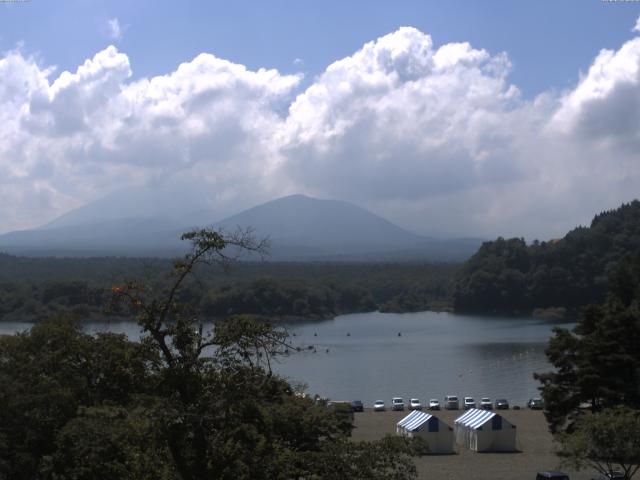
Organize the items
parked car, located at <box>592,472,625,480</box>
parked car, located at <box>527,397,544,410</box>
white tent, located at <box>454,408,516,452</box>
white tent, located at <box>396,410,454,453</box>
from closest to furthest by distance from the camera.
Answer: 1. parked car, located at <box>592,472,625,480</box>
2. white tent, located at <box>396,410,454,453</box>
3. white tent, located at <box>454,408,516,452</box>
4. parked car, located at <box>527,397,544,410</box>

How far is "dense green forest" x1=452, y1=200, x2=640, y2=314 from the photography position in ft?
149

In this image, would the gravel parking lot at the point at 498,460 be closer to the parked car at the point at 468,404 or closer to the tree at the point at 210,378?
the parked car at the point at 468,404

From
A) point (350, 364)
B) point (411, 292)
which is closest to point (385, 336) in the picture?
point (350, 364)

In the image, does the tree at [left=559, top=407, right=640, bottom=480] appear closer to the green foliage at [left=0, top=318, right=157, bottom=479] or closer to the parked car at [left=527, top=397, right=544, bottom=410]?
the green foliage at [left=0, top=318, right=157, bottom=479]

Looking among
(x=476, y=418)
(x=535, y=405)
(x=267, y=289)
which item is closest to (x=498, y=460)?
(x=476, y=418)

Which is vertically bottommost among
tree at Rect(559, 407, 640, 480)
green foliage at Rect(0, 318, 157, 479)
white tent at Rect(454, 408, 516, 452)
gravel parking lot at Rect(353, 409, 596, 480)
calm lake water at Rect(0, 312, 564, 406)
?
calm lake water at Rect(0, 312, 564, 406)

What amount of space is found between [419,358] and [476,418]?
51.1ft

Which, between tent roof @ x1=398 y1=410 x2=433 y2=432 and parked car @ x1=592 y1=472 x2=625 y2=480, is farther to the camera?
tent roof @ x1=398 y1=410 x2=433 y2=432

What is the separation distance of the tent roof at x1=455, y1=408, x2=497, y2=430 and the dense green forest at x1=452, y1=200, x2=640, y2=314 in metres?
32.3

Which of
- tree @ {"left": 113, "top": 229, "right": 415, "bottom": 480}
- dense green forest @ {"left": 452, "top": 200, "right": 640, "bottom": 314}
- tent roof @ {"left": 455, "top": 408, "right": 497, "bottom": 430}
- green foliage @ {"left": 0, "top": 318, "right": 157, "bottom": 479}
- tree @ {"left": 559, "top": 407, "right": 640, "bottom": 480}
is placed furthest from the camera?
dense green forest @ {"left": 452, "top": 200, "right": 640, "bottom": 314}

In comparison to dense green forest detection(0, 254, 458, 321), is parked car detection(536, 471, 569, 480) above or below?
below

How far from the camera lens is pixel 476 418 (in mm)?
13164

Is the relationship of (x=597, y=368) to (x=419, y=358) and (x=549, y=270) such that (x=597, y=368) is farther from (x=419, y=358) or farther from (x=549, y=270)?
(x=549, y=270)

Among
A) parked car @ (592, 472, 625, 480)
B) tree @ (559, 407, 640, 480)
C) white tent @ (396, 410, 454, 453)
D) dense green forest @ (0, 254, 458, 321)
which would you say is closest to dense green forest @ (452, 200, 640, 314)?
dense green forest @ (0, 254, 458, 321)
